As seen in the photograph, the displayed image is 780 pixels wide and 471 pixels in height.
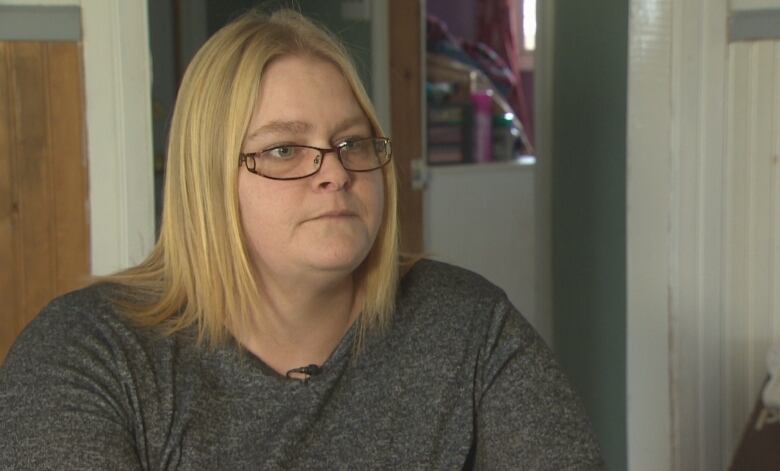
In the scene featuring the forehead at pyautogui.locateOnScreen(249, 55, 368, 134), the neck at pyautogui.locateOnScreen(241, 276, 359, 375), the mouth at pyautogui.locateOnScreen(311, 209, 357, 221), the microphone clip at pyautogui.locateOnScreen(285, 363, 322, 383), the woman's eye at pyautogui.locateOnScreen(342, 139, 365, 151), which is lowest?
the microphone clip at pyautogui.locateOnScreen(285, 363, 322, 383)

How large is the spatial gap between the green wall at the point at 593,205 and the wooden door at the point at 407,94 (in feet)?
3.42

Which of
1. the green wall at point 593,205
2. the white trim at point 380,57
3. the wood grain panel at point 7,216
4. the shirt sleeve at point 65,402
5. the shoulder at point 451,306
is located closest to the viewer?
the shirt sleeve at point 65,402

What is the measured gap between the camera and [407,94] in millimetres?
3596

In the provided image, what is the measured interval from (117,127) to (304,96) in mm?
681

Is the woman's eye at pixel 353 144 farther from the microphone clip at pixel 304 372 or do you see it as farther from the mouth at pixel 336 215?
the microphone clip at pixel 304 372

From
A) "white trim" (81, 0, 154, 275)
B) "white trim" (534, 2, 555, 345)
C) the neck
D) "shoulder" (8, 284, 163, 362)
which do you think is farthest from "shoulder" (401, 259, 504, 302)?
"white trim" (534, 2, 555, 345)

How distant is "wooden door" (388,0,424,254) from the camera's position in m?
3.56

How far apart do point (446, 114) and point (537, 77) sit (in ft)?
3.72

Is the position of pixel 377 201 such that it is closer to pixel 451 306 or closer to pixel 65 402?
pixel 451 306

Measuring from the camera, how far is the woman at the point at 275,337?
3.76ft

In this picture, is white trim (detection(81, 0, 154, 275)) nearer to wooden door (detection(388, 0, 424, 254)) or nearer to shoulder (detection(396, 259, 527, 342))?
shoulder (detection(396, 259, 527, 342))

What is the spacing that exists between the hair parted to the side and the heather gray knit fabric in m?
0.04

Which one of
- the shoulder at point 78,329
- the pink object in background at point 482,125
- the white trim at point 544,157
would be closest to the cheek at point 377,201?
the shoulder at point 78,329

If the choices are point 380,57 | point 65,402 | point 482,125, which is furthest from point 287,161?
point 482,125
